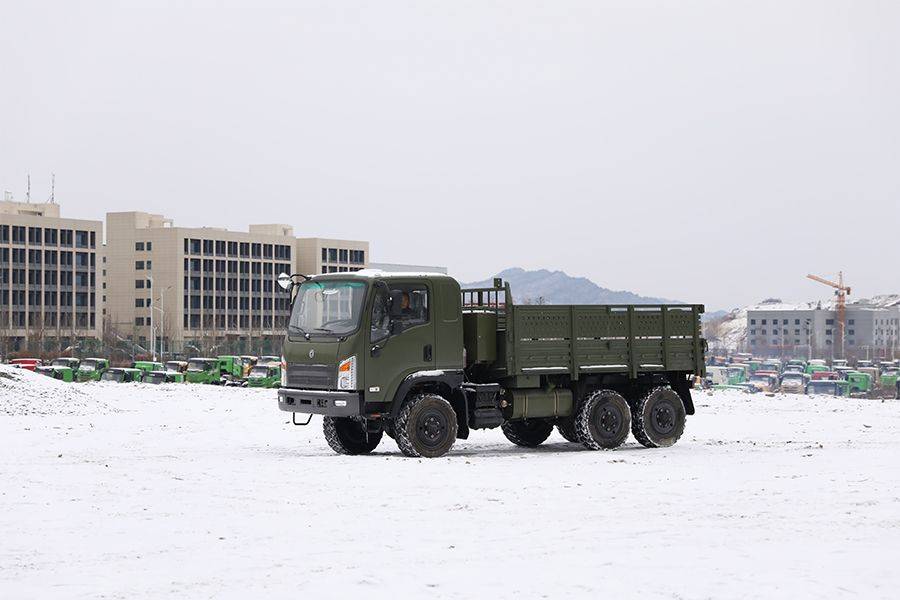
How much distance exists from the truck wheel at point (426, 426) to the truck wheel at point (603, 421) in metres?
2.84

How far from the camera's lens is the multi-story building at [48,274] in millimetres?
157250

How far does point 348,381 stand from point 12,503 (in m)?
6.70

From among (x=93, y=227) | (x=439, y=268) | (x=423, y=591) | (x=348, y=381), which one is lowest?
(x=423, y=591)

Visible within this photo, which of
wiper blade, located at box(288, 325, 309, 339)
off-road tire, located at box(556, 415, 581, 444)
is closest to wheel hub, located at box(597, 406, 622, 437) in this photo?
off-road tire, located at box(556, 415, 581, 444)

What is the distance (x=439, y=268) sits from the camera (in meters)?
23.2

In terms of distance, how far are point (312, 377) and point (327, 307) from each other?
4.04 ft

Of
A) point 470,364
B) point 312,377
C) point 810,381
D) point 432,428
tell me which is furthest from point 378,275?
point 810,381

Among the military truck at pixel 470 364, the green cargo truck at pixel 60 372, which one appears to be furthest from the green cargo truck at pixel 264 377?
the military truck at pixel 470 364

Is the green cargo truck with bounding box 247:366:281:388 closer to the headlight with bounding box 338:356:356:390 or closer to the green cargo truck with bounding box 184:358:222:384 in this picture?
the green cargo truck with bounding box 184:358:222:384

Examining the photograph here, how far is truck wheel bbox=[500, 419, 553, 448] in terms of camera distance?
24.7 meters

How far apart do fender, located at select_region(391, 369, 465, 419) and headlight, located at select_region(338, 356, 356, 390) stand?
34.2 inches

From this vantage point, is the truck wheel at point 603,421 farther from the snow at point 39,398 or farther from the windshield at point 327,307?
the snow at point 39,398

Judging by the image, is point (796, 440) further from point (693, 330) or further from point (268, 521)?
point (268, 521)

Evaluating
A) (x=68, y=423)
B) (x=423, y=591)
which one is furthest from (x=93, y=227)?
(x=423, y=591)
